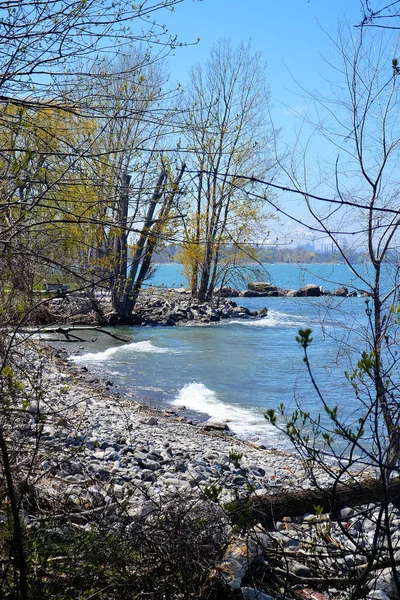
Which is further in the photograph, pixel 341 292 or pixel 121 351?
pixel 121 351

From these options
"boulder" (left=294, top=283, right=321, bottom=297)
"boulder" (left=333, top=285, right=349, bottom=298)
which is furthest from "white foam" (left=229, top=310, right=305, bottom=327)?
"boulder" (left=333, top=285, right=349, bottom=298)

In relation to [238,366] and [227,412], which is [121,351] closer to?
[238,366]

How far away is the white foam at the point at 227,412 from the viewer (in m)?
11.1

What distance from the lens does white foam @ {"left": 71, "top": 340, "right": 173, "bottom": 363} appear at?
18781 millimetres

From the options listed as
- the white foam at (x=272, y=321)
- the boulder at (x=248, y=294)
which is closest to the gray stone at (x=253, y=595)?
the white foam at (x=272, y=321)

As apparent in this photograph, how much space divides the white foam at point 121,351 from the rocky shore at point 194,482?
4509mm

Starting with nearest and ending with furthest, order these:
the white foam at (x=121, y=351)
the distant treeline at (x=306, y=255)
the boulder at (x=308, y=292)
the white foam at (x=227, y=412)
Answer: the distant treeline at (x=306, y=255) → the boulder at (x=308, y=292) → the white foam at (x=227, y=412) → the white foam at (x=121, y=351)

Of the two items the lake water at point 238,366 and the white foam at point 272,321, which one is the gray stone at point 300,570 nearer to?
the lake water at point 238,366

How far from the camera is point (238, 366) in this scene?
Result: 58.9 feet

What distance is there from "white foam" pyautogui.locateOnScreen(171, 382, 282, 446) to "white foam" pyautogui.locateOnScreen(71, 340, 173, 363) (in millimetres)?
4546

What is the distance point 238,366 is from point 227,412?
517cm

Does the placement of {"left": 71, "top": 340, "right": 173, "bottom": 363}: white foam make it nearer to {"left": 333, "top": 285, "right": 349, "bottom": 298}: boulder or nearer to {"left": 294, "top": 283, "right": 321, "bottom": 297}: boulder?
{"left": 294, "top": 283, "right": 321, "bottom": 297}: boulder

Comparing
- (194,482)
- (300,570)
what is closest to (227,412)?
(194,482)

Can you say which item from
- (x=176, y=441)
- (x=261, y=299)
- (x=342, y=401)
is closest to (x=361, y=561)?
(x=176, y=441)
